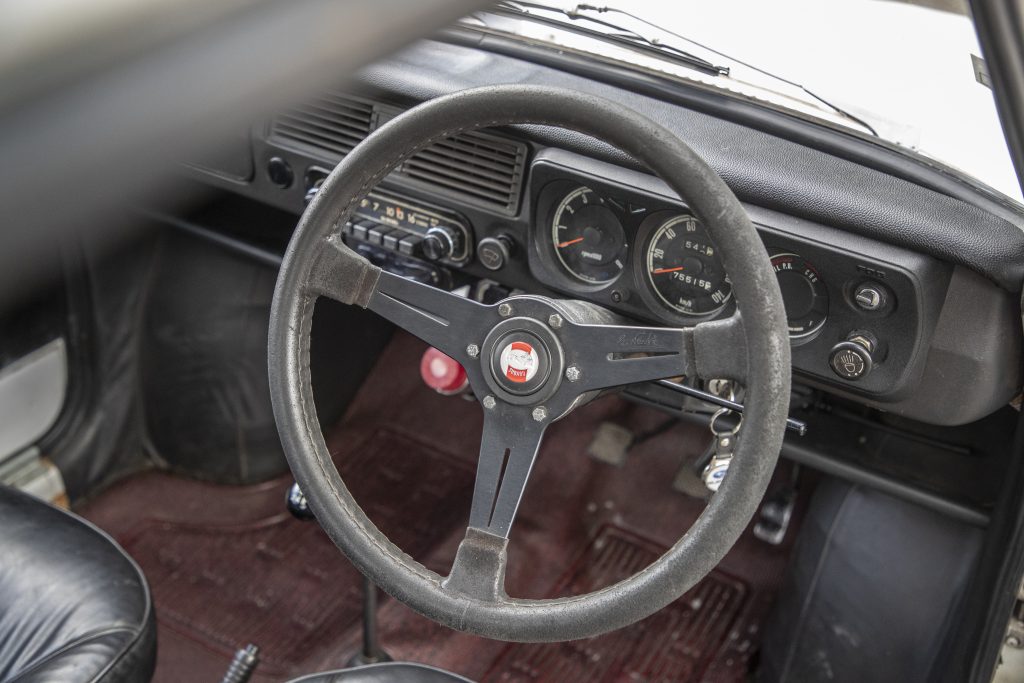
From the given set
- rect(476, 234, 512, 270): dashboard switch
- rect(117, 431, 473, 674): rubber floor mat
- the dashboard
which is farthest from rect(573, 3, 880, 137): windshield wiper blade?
rect(117, 431, 473, 674): rubber floor mat

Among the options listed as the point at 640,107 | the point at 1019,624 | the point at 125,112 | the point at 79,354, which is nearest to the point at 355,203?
the point at 640,107

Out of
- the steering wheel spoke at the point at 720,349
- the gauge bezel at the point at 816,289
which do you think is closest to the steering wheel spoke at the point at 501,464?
the steering wheel spoke at the point at 720,349

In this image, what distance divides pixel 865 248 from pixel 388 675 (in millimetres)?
884

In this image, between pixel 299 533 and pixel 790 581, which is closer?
pixel 790 581

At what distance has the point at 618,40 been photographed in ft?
5.62

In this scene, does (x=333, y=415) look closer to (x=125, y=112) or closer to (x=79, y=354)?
(x=79, y=354)

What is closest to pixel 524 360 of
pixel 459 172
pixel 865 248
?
pixel 865 248

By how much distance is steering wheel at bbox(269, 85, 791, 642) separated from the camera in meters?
1.08

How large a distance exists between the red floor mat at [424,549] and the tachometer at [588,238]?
96 centimetres

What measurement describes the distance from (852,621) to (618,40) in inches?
44.7

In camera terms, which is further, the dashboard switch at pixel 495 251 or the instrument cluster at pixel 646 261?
the dashboard switch at pixel 495 251

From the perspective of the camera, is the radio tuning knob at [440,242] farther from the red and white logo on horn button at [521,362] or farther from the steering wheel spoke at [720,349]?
the steering wheel spoke at [720,349]

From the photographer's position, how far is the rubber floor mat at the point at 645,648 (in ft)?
7.20

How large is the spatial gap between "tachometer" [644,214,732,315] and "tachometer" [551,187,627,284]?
6cm
